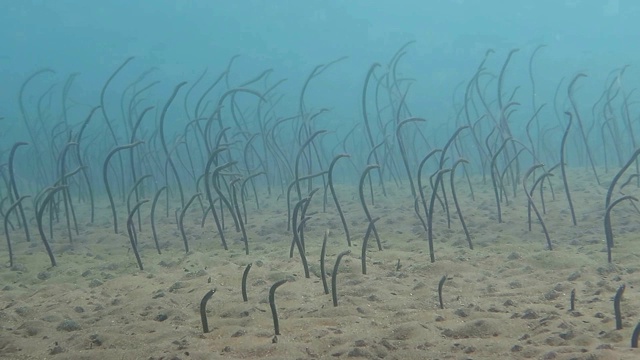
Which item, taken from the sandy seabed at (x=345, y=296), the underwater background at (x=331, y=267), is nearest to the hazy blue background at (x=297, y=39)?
the underwater background at (x=331, y=267)

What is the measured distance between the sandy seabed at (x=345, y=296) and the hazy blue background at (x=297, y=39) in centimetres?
3113

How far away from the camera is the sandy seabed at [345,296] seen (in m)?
2.74

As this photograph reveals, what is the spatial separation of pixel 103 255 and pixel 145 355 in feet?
10.7

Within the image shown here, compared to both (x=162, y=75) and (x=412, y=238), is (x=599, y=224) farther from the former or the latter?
(x=162, y=75)

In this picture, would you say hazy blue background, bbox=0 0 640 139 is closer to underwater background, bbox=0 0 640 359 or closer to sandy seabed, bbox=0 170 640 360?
underwater background, bbox=0 0 640 359

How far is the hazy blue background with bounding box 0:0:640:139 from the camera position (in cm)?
3994

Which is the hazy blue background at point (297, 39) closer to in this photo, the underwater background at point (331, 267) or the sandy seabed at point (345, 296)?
the underwater background at point (331, 267)

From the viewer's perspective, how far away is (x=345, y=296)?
3609mm

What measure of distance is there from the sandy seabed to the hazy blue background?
1226 inches

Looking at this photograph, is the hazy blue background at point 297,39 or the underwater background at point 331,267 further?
the hazy blue background at point 297,39

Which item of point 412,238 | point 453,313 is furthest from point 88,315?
point 412,238

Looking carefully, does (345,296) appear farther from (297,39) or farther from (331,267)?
(297,39)

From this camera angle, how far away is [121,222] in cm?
788

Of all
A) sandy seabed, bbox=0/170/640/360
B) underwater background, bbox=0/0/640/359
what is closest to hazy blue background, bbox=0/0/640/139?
underwater background, bbox=0/0/640/359
